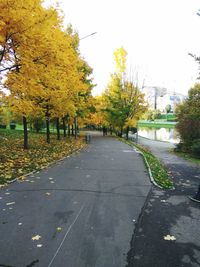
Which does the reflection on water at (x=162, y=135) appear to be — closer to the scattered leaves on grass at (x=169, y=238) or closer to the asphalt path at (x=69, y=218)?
the asphalt path at (x=69, y=218)

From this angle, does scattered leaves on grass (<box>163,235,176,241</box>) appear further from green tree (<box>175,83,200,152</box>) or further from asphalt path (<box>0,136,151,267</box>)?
green tree (<box>175,83,200,152</box>)

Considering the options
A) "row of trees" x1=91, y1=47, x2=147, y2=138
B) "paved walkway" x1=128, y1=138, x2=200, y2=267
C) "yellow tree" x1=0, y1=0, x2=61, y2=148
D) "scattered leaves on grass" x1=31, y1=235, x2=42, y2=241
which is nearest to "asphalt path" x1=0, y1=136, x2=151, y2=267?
"scattered leaves on grass" x1=31, y1=235, x2=42, y2=241

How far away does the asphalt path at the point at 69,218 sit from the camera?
13.9ft

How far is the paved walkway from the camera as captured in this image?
4.22 metres

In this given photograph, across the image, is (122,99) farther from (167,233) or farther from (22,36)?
(167,233)

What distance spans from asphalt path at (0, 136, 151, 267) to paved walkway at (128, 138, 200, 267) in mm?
222

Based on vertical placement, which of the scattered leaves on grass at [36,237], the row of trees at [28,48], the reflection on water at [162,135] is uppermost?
the row of trees at [28,48]

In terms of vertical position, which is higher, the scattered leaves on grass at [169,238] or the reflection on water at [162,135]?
the scattered leaves on grass at [169,238]

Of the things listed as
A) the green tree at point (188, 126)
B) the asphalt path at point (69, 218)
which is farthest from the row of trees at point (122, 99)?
the asphalt path at point (69, 218)

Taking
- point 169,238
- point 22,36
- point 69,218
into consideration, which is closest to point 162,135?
point 22,36

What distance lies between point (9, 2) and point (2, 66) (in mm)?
3626

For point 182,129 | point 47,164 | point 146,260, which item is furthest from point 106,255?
point 182,129

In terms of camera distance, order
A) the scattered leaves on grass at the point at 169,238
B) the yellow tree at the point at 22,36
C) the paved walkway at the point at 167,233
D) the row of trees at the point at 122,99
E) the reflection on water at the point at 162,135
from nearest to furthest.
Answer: the paved walkway at the point at 167,233, the scattered leaves on grass at the point at 169,238, the yellow tree at the point at 22,36, the row of trees at the point at 122,99, the reflection on water at the point at 162,135

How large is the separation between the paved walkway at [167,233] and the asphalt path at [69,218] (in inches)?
8.7
